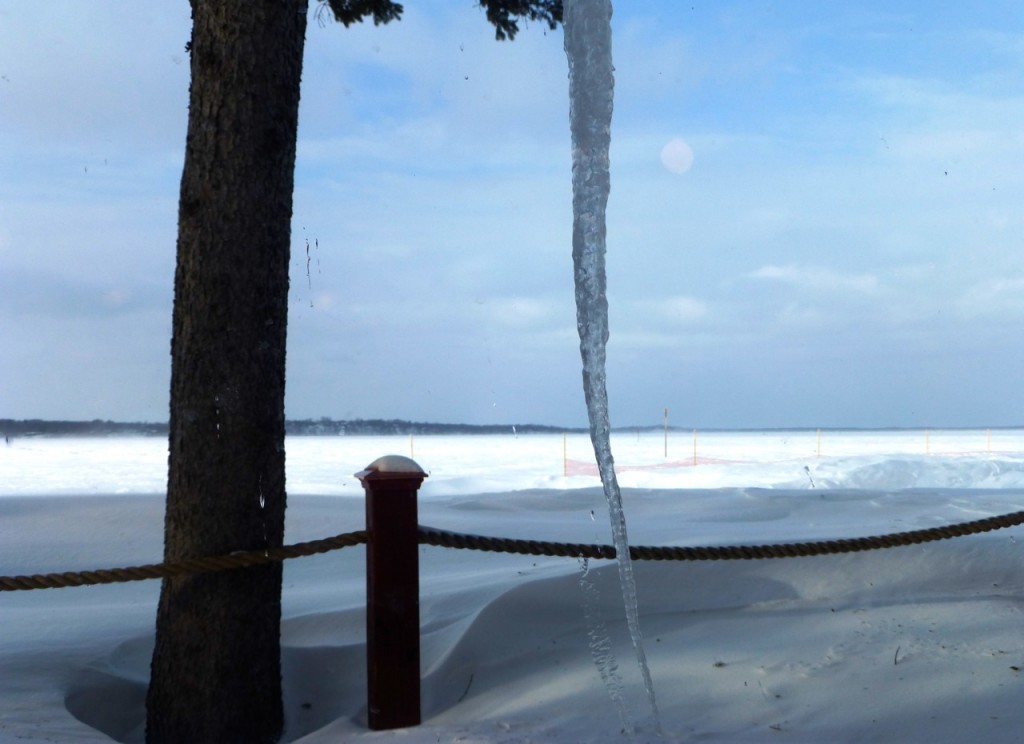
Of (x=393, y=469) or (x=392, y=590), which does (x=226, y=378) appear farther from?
(x=392, y=590)

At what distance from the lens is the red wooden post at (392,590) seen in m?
3.06

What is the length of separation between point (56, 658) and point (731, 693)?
283cm

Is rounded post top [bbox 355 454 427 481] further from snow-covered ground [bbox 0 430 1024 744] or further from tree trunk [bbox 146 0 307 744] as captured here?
snow-covered ground [bbox 0 430 1024 744]

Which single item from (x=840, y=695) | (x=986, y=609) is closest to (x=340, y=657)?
(x=840, y=695)

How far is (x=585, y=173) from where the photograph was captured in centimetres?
342

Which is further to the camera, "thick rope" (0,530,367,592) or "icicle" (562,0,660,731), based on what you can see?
"icicle" (562,0,660,731)

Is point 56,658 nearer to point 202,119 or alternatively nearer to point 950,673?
point 202,119

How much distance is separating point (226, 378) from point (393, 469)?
2.33ft

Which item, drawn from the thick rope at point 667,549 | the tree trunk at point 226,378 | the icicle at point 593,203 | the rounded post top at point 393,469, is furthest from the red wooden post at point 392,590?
the icicle at point 593,203

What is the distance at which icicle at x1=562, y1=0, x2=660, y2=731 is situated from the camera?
3203mm

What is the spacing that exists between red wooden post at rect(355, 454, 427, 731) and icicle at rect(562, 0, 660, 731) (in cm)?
67

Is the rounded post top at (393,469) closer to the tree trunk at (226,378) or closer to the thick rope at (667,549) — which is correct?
the thick rope at (667,549)

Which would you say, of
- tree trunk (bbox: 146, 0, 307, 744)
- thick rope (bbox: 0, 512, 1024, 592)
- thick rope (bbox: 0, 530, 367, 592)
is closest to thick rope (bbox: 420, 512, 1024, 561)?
thick rope (bbox: 0, 512, 1024, 592)

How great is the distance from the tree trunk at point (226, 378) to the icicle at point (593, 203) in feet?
3.54
